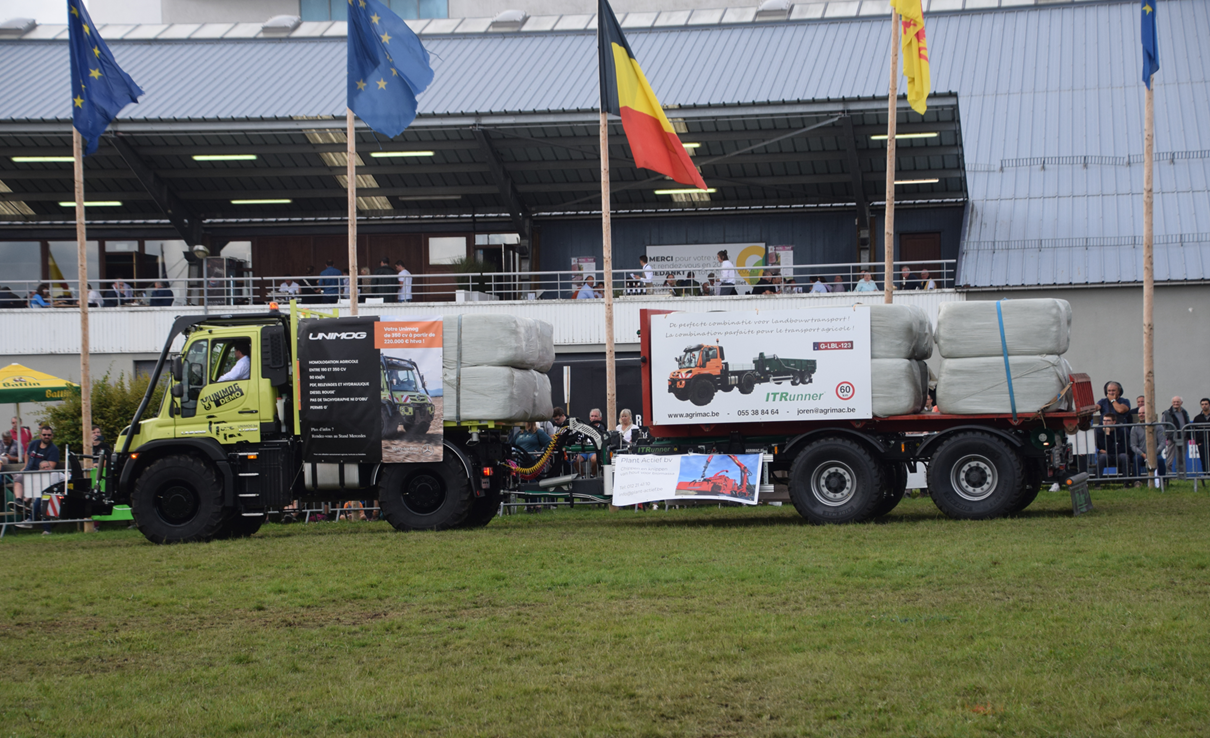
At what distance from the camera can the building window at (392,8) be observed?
4828cm

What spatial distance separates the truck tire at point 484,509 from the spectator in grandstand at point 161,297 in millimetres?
15834

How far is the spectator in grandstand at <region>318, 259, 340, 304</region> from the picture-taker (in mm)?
30891

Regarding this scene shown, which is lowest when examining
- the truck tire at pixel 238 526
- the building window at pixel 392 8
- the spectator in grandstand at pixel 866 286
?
the truck tire at pixel 238 526

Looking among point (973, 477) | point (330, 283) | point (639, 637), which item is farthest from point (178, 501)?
point (330, 283)

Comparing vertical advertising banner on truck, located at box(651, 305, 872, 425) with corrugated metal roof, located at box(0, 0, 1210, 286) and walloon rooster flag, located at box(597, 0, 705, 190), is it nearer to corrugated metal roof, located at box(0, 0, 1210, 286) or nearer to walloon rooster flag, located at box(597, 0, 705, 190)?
walloon rooster flag, located at box(597, 0, 705, 190)

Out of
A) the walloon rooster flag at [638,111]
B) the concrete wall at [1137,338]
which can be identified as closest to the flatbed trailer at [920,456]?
the walloon rooster flag at [638,111]

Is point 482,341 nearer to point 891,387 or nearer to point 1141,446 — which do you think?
point 891,387

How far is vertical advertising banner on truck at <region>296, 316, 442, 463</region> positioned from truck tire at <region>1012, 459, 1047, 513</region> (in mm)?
7614

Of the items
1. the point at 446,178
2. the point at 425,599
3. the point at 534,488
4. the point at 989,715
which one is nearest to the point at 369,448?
the point at 534,488

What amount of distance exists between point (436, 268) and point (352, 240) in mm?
13565

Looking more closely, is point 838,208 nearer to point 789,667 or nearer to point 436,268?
point 436,268

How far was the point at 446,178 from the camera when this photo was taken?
33.7 m

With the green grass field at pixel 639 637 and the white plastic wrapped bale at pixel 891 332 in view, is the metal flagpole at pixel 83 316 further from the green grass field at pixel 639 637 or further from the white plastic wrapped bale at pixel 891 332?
the white plastic wrapped bale at pixel 891 332

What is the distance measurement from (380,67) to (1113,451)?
13.5 meters
